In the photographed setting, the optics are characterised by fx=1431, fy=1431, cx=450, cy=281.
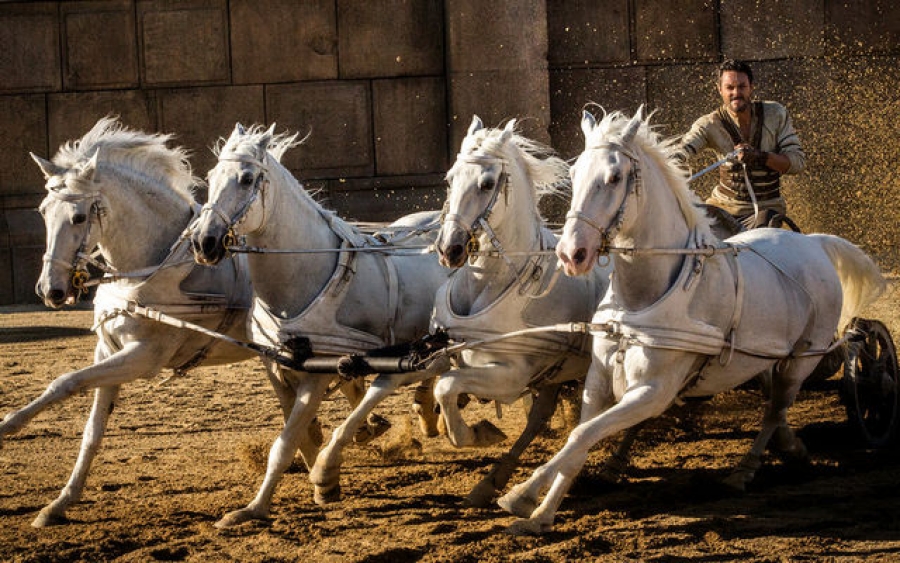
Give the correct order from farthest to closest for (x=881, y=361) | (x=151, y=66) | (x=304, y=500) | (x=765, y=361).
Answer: (x=151, y=66)
(x=881, y=361)
(x=304, y=500)
(x=765, y=361)

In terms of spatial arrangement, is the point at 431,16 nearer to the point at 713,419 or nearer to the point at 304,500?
the point at 713,419

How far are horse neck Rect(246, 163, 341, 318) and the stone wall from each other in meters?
7.17

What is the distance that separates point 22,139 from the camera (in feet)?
46.1

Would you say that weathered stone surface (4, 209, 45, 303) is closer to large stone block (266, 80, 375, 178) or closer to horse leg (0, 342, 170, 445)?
large stone block (266, 80, 375, 178)

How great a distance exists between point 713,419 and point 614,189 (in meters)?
3.24

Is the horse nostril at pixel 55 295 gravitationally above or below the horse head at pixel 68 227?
below

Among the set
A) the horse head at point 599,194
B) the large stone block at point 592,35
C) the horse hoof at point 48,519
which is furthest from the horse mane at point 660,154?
the large stone block at point 592,35

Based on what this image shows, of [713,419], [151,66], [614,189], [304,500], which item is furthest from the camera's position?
[151,66]

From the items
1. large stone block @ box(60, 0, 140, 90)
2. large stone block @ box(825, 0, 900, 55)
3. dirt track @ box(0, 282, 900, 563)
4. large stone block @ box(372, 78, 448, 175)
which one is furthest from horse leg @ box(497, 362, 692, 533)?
large stone block @ box(60, 0, 140, 90)

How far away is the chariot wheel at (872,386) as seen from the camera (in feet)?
24.0

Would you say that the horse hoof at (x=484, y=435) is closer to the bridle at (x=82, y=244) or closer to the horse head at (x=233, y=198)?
the horse head at (x=233, y=198)

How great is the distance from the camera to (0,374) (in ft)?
35.9

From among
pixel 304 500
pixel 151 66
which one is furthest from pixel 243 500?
pixel 151 66

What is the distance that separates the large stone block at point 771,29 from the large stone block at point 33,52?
656cm
